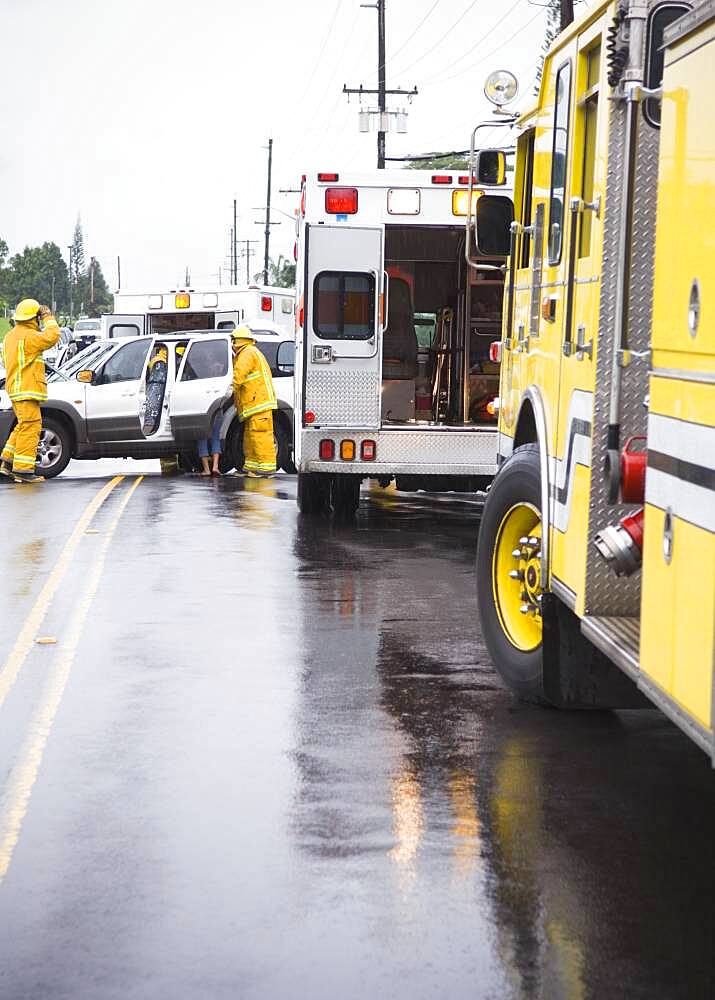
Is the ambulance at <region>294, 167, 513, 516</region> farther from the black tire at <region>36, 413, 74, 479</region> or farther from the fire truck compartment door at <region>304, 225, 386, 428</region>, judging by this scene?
the black tire at <region>36, 413, 74, 479</region>

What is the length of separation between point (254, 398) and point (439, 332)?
2886mm

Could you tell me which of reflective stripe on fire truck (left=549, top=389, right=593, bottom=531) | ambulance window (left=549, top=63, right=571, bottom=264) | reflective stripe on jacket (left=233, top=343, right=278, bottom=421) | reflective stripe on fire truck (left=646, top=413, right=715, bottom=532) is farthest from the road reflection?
reflective stripe on jacket (left=233, top=343, right=278, bottom=421)

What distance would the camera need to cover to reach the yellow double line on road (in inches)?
227

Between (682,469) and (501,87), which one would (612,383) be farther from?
(501,87)

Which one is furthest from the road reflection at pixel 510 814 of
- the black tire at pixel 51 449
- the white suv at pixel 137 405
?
the black tire at pixel 51 449

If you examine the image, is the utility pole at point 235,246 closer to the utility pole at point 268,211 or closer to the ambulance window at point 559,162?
the utility pole at point 268,211

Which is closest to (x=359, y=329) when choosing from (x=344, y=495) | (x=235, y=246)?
(x=344, y=495)

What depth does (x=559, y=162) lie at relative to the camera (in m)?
7.02

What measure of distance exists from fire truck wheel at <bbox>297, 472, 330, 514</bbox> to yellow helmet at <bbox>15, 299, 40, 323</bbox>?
536 centimetres

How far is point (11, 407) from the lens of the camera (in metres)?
20.2

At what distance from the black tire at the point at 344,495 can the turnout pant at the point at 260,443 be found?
4309 millimetres

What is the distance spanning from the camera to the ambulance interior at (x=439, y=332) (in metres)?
16.5

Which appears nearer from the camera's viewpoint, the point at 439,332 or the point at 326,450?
the point at 326,450

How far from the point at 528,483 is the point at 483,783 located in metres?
1.57
